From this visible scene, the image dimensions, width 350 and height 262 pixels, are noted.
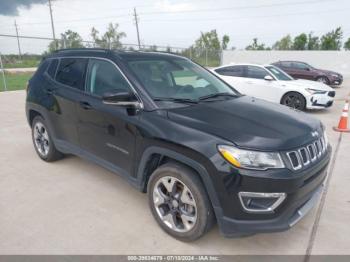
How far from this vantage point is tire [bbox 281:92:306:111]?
7.94m

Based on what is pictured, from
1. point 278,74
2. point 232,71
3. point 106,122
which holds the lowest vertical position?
point 106,122

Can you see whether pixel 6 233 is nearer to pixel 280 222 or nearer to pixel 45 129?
pixel 45 129

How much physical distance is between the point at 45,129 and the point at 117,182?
1.47 metres

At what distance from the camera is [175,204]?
2.56 meters

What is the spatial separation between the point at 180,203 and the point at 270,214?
31.3 inches

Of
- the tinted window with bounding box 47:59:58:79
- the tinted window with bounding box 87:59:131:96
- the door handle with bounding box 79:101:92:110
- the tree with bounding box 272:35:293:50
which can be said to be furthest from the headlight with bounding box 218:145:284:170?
the tree with bounding box 272:35:293:50

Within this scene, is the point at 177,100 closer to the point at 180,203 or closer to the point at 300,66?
the point at 180,203

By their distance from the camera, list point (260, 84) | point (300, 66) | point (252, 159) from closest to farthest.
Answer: point (252, 159) → point (260, 84) → point (300, 66)

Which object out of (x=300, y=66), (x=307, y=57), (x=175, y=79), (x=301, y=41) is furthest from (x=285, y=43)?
(x=175, y=79)

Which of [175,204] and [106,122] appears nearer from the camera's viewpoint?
[175,204]

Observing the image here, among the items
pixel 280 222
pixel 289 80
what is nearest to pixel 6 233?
pixel 280 222

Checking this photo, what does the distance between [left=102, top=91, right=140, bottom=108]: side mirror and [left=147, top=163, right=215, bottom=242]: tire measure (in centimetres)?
70

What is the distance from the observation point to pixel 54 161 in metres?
4.32

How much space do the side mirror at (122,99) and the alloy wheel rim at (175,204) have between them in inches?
31.2
